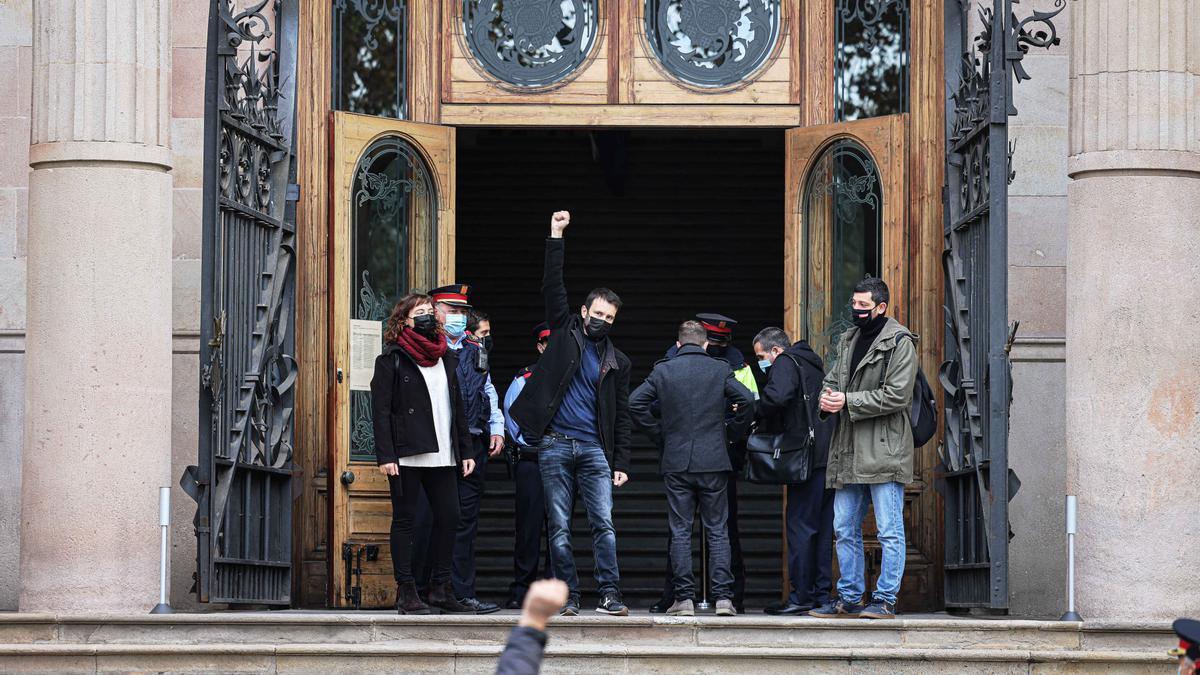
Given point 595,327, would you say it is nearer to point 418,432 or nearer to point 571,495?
point 571,495

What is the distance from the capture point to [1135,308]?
1098 centimetres

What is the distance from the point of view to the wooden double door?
13.2 meters

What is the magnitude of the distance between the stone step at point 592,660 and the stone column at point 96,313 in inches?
35.2

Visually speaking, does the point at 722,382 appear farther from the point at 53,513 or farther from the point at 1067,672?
the point at 53,513

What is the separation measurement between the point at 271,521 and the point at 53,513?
1.91m

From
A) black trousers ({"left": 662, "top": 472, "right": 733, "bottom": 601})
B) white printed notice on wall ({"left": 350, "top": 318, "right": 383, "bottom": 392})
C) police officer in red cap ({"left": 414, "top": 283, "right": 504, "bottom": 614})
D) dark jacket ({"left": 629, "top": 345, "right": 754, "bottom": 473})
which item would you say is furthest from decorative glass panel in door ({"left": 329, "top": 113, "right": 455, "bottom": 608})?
black trousers ({"left": 662, "top": 472, "right": 733, "bottom": 601})

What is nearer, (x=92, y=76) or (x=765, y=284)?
(x=92, y=76)

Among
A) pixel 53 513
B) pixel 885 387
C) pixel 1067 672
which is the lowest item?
pixel 1067 672

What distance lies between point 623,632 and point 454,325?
2619 mm

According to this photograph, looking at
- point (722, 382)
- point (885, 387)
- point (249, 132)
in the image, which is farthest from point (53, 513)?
point (885, 387)

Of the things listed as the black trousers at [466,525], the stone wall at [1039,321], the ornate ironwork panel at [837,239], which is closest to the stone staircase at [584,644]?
→ the black trousers at [466,525]

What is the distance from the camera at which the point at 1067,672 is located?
33.1 ft

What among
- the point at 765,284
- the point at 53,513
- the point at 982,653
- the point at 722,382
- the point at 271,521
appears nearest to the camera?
the point at 982,653

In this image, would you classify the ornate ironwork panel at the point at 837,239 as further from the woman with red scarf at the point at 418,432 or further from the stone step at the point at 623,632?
the stone step at the point at 623,632
